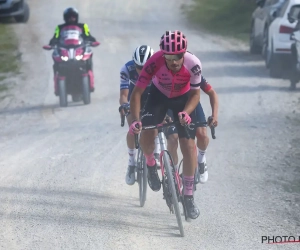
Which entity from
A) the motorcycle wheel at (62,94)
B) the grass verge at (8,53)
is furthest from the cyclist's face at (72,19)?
the grass verge at (8,53)

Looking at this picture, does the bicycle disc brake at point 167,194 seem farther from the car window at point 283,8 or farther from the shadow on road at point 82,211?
the car window at point 283,8

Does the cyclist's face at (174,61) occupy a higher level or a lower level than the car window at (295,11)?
higher

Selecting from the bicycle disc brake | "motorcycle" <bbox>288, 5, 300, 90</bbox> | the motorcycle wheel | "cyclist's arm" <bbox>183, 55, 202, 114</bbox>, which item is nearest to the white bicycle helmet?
"cyclist's arm" <bbox>183, 55, 202, 114</bbox>

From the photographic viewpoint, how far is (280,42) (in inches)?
677

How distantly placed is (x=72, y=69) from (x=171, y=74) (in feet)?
27.5

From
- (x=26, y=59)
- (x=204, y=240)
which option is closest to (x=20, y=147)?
(x=204, y=240)

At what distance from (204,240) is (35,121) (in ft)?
25.3

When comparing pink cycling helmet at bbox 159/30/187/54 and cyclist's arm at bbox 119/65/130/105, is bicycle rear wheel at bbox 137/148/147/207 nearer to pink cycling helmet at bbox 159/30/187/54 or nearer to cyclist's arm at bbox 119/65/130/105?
cyclist's arm at bbox 119/65/130/105

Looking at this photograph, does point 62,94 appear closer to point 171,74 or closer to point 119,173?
point 119,173

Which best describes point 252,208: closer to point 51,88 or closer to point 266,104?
point 266,104

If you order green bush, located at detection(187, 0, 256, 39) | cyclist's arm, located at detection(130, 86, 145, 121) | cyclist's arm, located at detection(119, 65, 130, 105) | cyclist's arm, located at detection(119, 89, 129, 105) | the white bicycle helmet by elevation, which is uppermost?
the white bicycle helmet

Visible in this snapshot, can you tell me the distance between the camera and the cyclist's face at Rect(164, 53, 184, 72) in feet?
21.3

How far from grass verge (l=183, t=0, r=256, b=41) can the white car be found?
23.9 ft

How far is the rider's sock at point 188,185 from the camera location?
277 inches
